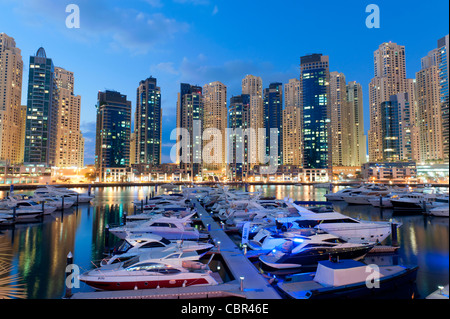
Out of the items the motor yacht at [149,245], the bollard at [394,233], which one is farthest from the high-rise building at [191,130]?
the motor yacht at [149,245]

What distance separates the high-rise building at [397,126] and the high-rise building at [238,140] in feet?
267

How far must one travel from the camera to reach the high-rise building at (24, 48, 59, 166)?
Answer: 388 ft

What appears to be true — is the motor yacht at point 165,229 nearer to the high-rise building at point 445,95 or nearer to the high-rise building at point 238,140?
the high-rise building at point 445,95

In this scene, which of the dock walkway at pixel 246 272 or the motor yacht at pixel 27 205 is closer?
the dock walkway at pixel 246 272

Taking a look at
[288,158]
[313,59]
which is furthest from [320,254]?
[288,158]

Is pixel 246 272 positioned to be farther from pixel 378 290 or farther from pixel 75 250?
pixel 75 250

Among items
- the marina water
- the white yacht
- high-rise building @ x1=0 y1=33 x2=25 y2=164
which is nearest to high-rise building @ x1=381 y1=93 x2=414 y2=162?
the marina water

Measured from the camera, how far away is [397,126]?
154m

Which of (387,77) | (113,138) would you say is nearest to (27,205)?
(113,138)

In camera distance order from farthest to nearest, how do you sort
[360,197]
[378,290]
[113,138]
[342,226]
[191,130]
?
[191,130] → [113,138] → [360,197] → [342,226] → [378,290]

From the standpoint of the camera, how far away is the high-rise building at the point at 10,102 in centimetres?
12938

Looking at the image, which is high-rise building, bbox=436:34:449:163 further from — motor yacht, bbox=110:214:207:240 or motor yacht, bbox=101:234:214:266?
motor yacht, bbox=110:214:207:240

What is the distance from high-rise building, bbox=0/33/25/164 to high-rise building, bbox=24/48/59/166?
801 inches

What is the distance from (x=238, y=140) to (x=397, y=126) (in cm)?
9246
